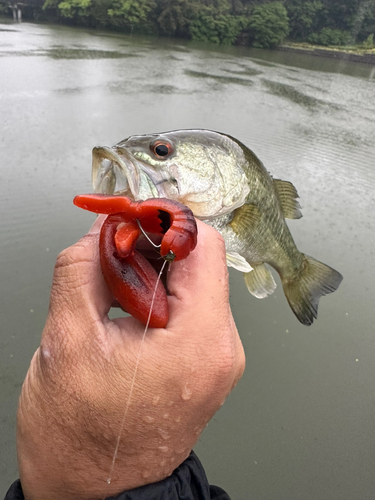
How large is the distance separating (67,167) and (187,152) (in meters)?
3.25

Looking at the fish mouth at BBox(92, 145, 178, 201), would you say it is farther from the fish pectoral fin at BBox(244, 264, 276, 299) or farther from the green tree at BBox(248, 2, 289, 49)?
the green tree at BBox(248, 2, 289, 49)

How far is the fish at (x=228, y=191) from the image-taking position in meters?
1.06

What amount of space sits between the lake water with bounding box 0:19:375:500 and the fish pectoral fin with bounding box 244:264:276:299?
→ 2.26 ft

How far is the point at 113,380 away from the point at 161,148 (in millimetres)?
774

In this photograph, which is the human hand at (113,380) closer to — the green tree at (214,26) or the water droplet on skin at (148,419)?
the water droplet on skin at (148,419)

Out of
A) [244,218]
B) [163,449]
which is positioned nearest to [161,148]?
[244,218]

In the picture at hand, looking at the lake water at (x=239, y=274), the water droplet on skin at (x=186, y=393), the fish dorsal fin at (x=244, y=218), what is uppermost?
the water droplet on skin at (x=186, y=393)

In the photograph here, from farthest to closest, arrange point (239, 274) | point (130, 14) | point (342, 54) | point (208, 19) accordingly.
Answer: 1. point (208, 19)
2. point (130, 14)
3. point (342, 54)
4. point (239, 274)

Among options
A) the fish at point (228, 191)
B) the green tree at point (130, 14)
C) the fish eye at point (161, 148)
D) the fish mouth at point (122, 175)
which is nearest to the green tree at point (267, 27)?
the green tree at point (130, 14)

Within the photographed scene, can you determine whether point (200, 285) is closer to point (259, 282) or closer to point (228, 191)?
point (228, 191)

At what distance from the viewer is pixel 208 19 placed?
23266mm

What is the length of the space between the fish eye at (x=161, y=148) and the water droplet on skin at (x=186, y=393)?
2.50 ft

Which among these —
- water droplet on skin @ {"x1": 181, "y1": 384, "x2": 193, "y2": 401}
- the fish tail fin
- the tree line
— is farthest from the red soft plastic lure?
the tree line

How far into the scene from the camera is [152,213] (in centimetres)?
69
